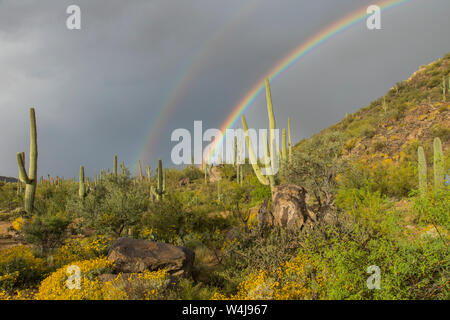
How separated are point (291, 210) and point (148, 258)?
Result: 6.13 metres

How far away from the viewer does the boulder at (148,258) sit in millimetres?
7246

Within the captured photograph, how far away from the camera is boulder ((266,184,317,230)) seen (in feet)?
33.1

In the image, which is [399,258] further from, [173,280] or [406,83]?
[406,83]

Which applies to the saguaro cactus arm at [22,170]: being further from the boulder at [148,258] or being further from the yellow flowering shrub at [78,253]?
the boulder at [148,258]

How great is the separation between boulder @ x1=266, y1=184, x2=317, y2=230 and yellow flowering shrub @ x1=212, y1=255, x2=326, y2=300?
8.89ft

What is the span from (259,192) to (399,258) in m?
15.2

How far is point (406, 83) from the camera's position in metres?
38.3

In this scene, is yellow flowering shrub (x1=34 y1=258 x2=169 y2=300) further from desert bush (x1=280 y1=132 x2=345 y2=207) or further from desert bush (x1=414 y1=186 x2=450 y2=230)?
desert bush (x1=280 y1=132 x2=345 y2=207)

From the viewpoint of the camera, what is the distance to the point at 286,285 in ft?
19.7

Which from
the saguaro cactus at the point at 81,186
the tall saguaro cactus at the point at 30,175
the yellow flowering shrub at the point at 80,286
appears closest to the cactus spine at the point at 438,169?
the yellow flowering shrub at the point at 80,286

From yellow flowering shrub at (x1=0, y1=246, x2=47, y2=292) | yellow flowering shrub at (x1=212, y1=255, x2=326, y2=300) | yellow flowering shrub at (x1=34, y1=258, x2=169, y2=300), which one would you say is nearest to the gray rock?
yellow flowering shrub at (x1=212, y1=255, x2=326, y2=300)

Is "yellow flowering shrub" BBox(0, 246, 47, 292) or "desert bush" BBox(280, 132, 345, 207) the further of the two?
"desert bush" BBox(280, 132, 345, 207)

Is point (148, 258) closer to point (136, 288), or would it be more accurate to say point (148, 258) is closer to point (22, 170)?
point (136, 288)

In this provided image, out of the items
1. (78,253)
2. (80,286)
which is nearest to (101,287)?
(80,286)
